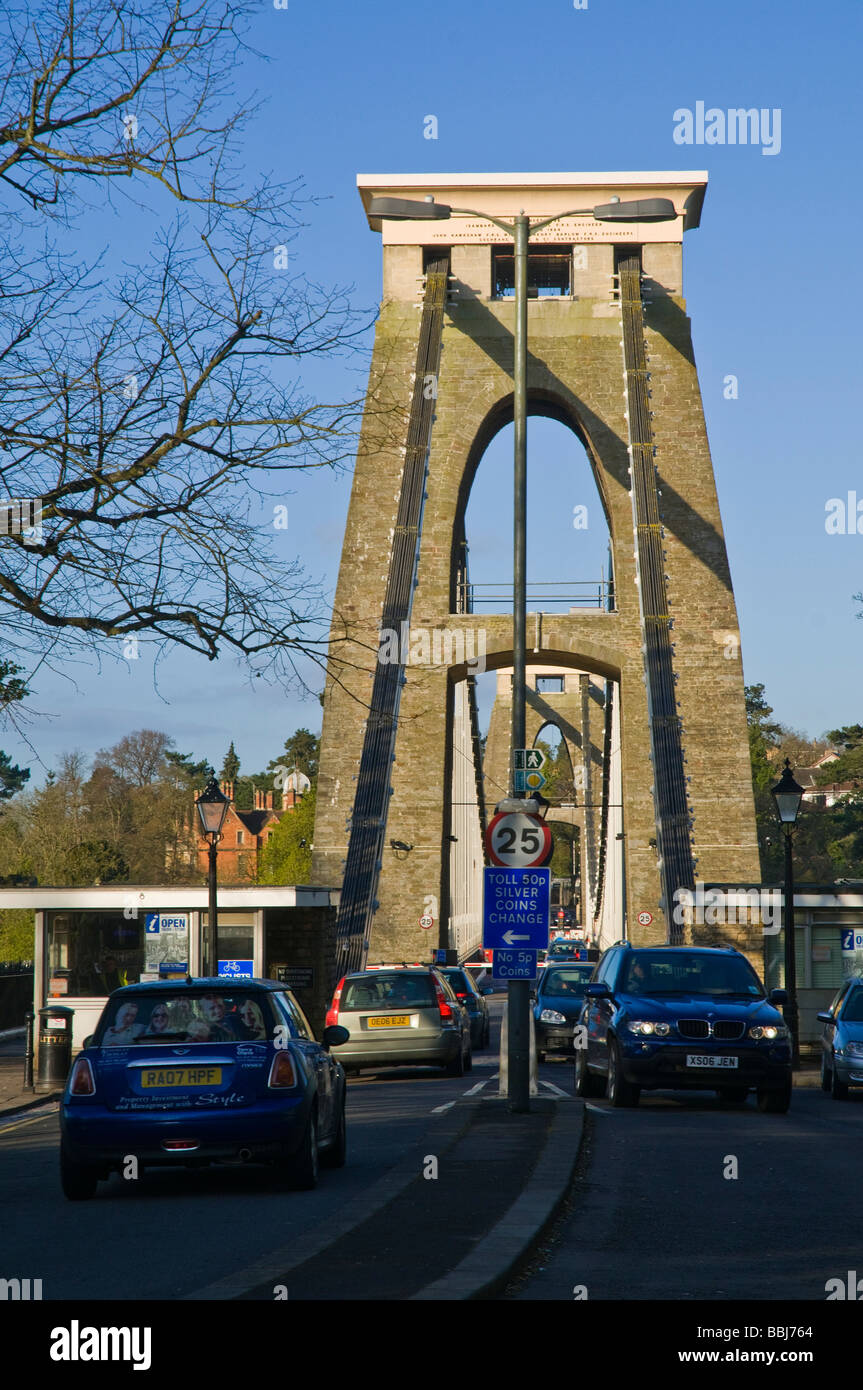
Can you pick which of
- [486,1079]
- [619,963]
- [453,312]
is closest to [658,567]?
[453,312]

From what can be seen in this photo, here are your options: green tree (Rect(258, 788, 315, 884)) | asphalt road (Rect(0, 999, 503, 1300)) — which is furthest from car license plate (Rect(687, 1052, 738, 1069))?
green tree (Rect(258, 788, 315, 884))

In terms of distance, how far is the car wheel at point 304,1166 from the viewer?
10.5m

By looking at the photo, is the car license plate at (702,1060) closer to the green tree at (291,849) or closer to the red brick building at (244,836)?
the green tree at (291,849)

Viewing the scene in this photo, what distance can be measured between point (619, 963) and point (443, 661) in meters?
40.4

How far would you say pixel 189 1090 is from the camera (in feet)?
33.8

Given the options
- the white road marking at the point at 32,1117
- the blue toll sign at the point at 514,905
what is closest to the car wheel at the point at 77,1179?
the blue toll sign at the point at 514,905

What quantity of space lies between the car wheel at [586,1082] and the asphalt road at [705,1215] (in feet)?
7.54

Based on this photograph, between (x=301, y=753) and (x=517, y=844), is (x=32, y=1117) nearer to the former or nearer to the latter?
(x=517, y=844)

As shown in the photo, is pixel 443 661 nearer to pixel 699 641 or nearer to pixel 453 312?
pixel 699 641

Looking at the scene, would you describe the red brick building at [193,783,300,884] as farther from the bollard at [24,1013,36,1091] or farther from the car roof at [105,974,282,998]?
the car roof at [105,974,282,998]

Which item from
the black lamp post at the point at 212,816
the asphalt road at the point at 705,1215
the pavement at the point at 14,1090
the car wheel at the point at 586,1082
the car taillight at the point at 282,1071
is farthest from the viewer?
the black lamp post at the point at 212,816

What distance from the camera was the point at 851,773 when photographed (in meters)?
79.2

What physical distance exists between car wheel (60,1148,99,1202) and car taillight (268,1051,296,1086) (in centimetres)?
129

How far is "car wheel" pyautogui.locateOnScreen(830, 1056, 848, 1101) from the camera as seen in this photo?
20.0 metres
